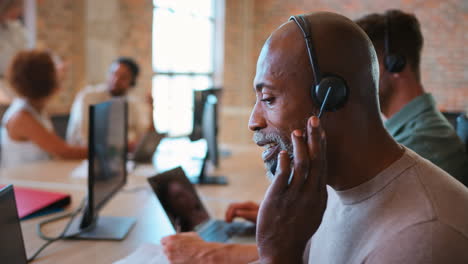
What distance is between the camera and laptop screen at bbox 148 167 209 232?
4.98 feet

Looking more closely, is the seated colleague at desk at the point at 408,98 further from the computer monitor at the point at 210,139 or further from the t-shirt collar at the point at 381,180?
the computer monitor at the point at 210,139

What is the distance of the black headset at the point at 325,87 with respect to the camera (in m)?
0.80

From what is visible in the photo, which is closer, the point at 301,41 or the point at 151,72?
the point at 301,41

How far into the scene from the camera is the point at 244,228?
1638 mm

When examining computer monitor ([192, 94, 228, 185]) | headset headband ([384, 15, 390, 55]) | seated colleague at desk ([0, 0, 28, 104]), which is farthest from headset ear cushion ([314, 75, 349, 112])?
seated colleague at desk ([0, 0, 28, 104])

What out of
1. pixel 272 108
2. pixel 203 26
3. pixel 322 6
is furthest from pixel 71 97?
pixel 272 108

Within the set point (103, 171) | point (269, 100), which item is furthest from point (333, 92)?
point (103, 171)

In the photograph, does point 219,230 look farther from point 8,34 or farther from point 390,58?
point 8,34

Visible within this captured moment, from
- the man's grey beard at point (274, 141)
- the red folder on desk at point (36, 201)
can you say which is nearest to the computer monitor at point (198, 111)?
the red folder on desk at point (36, 201)

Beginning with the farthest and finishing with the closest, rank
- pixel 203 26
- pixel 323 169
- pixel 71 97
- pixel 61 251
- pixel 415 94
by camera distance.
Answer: pixel 203 26
pixel 71 97
pixel 415 94
pixel 61 251
pixel 323 169

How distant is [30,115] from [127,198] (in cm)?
114

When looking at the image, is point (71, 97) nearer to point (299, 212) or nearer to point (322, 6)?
point (322, 6)

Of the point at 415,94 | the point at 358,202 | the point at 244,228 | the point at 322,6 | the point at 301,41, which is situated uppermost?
the point at 322,6

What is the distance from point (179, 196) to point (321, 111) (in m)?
0.87
